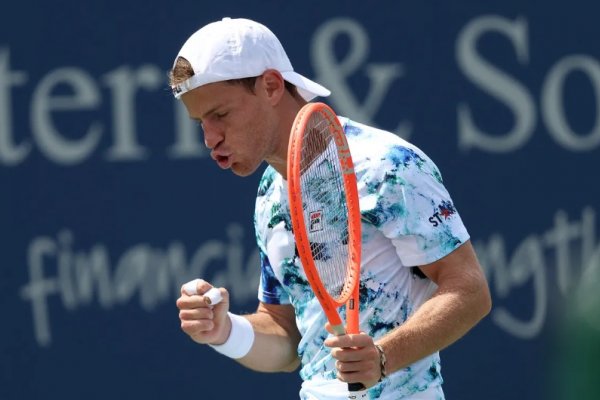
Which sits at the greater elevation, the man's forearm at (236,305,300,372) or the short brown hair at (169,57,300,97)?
the short brown hair at (169,57,300,97)

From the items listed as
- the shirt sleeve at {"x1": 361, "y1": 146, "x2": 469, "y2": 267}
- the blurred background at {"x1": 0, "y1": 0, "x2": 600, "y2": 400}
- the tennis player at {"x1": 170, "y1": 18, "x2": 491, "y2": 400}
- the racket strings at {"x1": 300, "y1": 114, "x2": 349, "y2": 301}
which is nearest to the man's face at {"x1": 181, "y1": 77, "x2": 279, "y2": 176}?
the tennis player at {"x1": 170, "y1": 18, "x2": 491, "y2": 400}

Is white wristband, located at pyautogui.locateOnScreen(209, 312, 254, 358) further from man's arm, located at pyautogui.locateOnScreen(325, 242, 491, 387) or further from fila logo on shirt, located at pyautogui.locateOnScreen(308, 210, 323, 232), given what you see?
man's arm, located at pyautogui.locateOnScreen(325, 242, 491, 387)

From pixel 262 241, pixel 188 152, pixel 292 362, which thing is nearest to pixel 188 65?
pixel 262 241

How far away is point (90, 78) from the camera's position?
520 centimetres

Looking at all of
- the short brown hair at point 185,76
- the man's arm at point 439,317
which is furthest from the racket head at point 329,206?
the short brown hair at point 185,76

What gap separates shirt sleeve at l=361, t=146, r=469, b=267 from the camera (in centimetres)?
276

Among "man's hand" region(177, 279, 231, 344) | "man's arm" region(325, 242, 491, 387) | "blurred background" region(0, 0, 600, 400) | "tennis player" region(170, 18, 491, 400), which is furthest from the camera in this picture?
"blurred background" region(0, 0, 600, 400)

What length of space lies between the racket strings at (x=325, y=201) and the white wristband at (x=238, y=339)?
1.14 feet

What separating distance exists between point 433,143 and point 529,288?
66 cm

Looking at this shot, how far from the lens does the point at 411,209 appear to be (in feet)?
9.05

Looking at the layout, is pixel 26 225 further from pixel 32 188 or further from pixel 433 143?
pixel 433 143

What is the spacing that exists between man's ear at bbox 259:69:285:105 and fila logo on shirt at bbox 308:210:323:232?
0.27 metres

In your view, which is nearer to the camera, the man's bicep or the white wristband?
the man's bicep

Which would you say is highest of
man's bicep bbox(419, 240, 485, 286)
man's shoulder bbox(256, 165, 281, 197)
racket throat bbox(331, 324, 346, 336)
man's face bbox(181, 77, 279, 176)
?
man's face bbox(181, 77, 279, 176)
